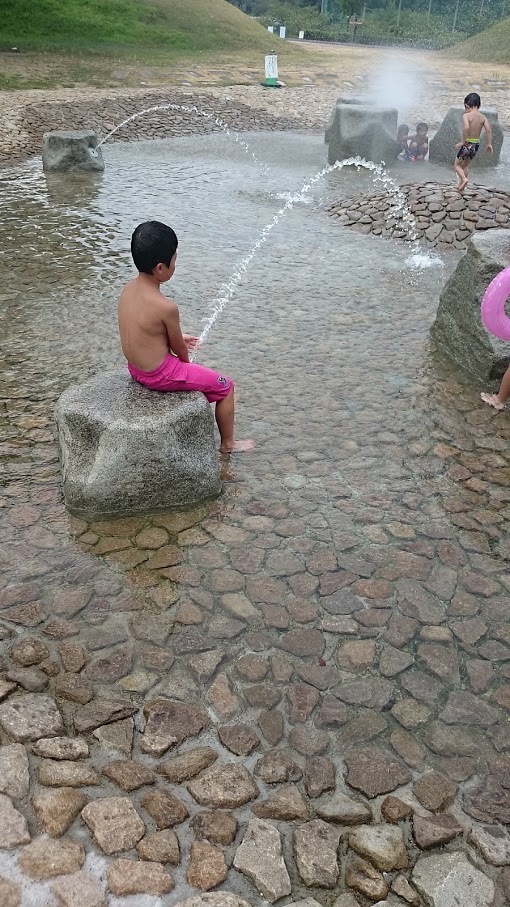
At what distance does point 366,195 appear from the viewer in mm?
11023

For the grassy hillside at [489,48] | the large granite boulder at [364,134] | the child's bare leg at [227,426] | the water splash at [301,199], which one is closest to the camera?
the child's bare leg at [227,426]

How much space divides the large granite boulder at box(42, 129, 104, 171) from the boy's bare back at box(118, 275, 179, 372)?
9412mm

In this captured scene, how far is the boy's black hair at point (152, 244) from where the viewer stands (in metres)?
3.98

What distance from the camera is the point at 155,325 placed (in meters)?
4.17

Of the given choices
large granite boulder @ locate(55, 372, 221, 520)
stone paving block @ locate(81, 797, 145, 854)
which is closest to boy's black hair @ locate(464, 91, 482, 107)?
large granite boulder @ locate(55, 372, 221, 520)

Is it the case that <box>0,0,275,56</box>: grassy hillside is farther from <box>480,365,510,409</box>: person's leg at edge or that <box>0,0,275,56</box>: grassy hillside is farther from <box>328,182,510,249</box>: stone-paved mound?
<box>480,365,510,409</box>: person's leg at edge

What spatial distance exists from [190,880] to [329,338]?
16.3 feet

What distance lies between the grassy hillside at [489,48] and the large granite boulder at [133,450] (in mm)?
33016

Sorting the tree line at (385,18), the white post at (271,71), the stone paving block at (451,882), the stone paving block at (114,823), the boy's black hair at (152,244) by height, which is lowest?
the stone paving block at (451,882)

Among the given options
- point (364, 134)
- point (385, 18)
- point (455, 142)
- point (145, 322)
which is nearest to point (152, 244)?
point (145, 322)

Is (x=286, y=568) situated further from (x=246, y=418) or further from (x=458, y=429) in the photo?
(x=458, y=429)

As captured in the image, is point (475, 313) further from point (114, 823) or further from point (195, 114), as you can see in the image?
point (195, 114)

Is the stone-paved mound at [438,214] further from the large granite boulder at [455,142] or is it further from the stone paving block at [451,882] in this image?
the stone paving block at [451,882]

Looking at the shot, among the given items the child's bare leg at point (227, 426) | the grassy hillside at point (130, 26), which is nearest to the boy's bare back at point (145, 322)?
the child's bare leg at point (227, 426)
